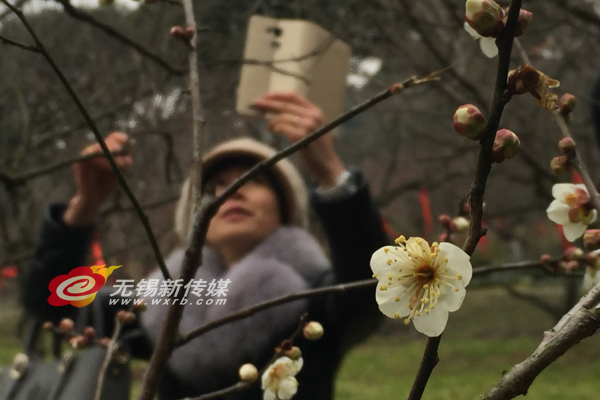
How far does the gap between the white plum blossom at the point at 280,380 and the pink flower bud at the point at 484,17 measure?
37 centimetres

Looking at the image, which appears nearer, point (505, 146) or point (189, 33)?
point (505, 146)

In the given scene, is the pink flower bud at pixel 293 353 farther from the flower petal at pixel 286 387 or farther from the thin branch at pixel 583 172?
the thin branch at pixel 583 172

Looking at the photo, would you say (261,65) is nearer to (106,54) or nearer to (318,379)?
(318,379)

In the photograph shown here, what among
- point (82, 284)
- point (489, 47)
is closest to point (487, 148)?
point (489, 47)

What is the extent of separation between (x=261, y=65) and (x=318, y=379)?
0.45m

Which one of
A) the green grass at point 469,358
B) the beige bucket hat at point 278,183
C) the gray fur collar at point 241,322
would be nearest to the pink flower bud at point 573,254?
the gray fur collar at point 241,322

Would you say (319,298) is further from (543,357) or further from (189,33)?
(543,357)

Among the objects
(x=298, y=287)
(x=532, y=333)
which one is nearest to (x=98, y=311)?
(x=298, y=287)

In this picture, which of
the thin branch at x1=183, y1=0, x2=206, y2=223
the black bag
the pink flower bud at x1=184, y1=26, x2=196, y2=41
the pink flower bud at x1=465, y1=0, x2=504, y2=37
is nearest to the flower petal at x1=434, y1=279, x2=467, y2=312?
the pink flower bud at x1=465, y1=0, x2=504, y2=37

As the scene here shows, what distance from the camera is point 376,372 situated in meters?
3.95

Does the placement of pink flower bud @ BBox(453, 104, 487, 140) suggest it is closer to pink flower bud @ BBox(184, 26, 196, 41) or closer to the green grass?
pink flower bud @ BBox(184, 26, 196, 41)

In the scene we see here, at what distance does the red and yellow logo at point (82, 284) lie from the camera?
0.51 meters

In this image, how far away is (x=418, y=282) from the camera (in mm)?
329

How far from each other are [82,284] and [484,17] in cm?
40
